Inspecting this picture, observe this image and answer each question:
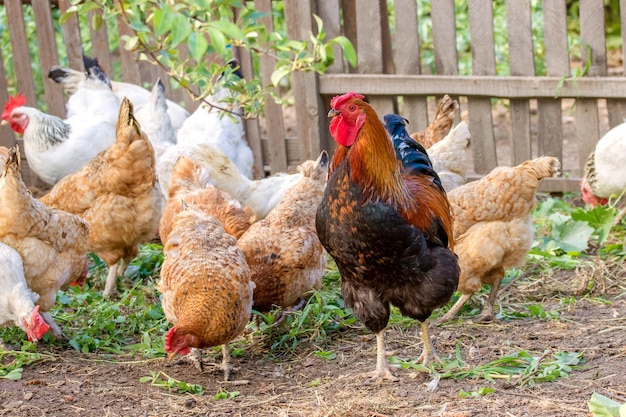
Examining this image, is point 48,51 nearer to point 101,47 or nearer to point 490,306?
point 101,47

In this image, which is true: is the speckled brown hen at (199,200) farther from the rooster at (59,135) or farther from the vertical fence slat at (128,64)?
the vertical fence slat at (128,64)

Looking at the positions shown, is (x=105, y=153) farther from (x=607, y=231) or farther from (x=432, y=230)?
(x=607, y=231)

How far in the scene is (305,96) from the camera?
27.2ft

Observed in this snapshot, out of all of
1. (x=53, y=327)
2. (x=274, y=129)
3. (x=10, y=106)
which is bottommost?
(x=53, y=327)

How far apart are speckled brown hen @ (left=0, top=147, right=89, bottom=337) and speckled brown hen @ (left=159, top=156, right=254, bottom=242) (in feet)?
2.29

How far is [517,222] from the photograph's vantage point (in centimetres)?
538

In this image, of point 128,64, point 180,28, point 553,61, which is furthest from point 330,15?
point 180,28

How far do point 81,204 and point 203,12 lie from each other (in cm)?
280

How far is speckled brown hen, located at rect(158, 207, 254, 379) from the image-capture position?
14.5 ft

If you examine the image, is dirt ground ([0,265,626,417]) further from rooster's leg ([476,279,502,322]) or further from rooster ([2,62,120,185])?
rooster ([2,62,120,185])

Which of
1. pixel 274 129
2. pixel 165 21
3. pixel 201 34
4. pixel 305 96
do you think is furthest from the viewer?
pixel 274 129

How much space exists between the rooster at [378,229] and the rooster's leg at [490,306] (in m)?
0.91

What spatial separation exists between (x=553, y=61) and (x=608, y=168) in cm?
122

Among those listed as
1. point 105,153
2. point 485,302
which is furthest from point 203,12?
point 485,302
